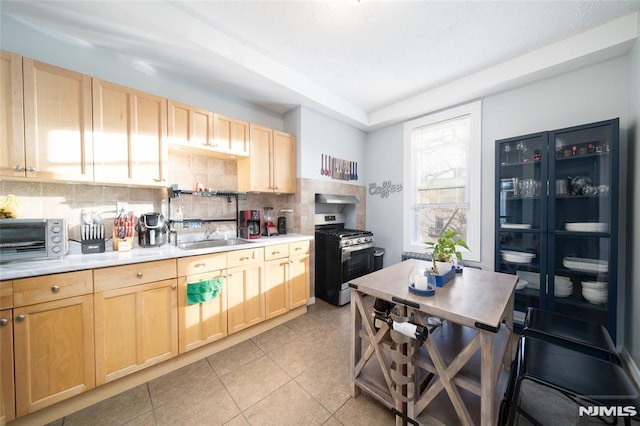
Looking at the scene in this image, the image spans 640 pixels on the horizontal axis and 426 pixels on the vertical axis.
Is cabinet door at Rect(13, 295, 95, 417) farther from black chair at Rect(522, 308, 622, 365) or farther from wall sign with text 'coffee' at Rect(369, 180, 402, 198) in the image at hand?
wall sign with text 'coffee' at Rect(369, 180, 402, 198)

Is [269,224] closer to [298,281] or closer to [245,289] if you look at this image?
[298,281]

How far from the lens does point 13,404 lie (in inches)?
50.0

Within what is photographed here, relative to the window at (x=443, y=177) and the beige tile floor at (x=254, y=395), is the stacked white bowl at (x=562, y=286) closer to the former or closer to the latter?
the window at (x=443, y=177)

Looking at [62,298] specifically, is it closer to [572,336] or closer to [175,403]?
[175,403]

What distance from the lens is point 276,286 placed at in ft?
8.20

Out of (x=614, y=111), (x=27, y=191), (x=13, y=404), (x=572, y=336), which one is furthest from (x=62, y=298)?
(x=614, y=111)

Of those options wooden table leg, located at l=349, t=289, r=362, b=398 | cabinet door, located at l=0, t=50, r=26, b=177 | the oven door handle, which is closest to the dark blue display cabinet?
the oven door handle

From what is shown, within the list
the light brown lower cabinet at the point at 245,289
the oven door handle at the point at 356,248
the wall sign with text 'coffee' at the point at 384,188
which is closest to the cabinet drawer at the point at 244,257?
the light brown lower cabinet at the point at 245,289

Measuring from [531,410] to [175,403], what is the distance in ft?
7.88

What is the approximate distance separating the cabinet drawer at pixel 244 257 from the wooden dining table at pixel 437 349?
3.96 feet

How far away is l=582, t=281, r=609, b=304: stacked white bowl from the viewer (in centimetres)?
198

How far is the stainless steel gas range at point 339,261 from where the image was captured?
2.96m

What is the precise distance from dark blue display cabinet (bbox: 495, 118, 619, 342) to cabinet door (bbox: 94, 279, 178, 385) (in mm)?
3293

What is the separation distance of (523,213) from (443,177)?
1.01 meters
